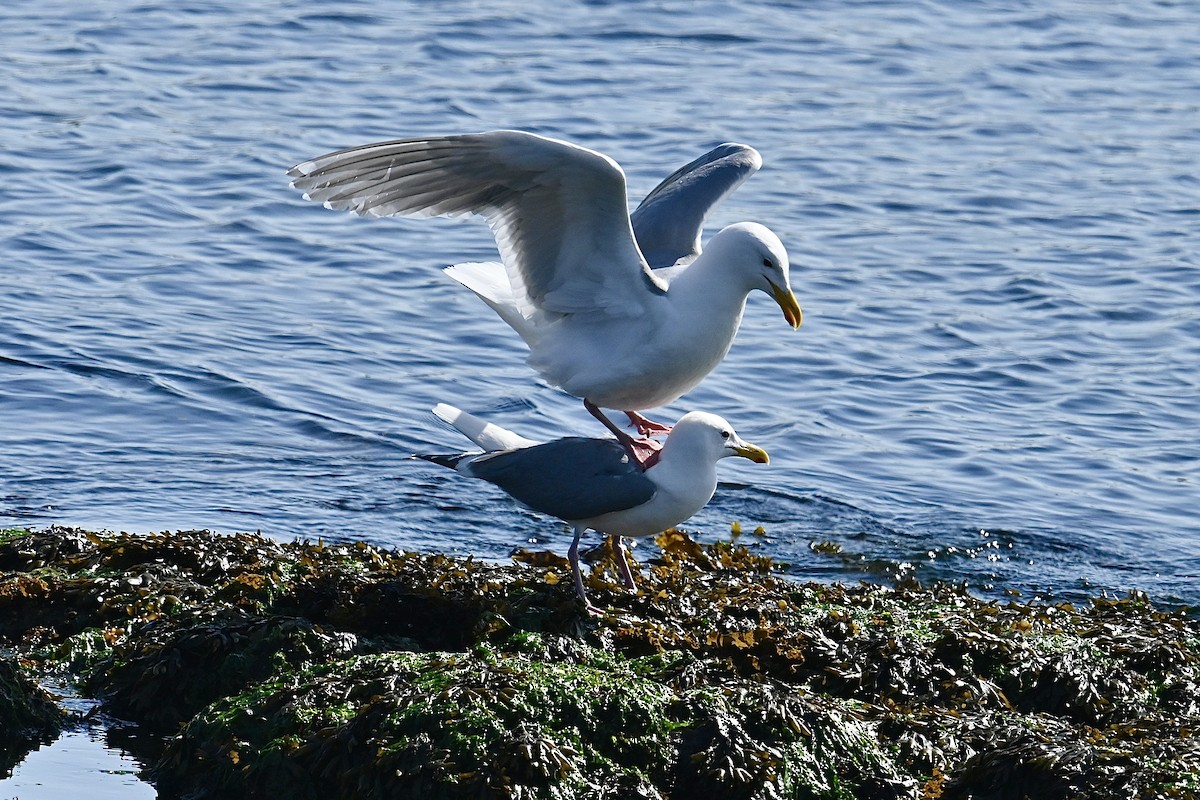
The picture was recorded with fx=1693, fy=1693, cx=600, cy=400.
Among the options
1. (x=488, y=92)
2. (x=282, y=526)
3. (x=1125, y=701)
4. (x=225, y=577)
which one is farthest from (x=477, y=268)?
(x=488, y=92)

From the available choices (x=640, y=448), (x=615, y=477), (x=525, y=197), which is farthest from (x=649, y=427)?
(x=615, y=477)

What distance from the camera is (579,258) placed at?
6.84 meters

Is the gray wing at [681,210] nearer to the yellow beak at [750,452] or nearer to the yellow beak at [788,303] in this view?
the yellow beak at [788,303]

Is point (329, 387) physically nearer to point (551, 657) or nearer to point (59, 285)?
point (59, 285)

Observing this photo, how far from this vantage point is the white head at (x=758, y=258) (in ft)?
21.7

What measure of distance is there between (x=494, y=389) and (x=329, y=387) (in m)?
0.94

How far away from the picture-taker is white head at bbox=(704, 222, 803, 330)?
6629 mm

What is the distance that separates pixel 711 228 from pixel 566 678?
757 cm

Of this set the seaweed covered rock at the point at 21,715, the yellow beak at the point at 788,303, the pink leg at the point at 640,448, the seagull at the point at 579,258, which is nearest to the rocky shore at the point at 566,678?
the seaweed covered rock at the point at 21,715

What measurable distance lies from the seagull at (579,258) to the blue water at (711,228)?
111 cm

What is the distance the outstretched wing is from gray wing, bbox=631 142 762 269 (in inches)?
30.0

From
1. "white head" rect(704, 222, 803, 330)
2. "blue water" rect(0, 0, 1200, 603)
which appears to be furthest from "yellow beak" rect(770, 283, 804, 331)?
"blue water" rect(0, 0, 1200, 603)

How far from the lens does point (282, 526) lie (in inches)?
295

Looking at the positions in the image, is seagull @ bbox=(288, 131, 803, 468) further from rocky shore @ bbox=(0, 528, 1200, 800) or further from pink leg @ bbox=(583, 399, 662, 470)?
rocky shore @ bbox=(0, 528, 1200, 800)
